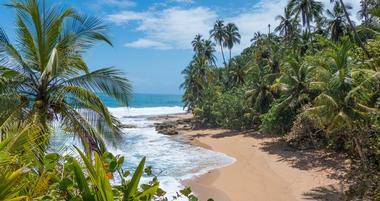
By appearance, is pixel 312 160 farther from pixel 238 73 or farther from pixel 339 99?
pixel 238 73

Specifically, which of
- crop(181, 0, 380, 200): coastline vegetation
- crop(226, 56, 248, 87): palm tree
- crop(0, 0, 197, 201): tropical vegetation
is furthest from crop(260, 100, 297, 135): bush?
crop(226, 56, 248, 87): palm tree

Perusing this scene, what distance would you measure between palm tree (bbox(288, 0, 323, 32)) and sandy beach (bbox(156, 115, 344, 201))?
14.0 m

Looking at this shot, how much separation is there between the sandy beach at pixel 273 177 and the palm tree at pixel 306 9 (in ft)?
45.9

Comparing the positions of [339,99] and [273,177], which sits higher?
[339,99]

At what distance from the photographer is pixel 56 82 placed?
22.0ft

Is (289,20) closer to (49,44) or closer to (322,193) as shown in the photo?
(322,193)

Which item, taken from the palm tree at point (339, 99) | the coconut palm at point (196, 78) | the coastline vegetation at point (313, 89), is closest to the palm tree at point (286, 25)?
the coastline vegetation at point (313, 89)

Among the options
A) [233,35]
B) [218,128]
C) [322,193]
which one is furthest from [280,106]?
[233,35]

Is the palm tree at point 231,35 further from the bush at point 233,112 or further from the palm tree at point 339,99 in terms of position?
the palm tree at point 339,99

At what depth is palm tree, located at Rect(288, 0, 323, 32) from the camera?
33100mm

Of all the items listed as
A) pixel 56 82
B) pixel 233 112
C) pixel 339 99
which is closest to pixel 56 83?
pixel 56 82

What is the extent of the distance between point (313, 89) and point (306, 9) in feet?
53.2

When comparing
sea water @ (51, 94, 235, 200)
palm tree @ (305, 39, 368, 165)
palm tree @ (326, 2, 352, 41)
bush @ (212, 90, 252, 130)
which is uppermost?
palm tree @ (326, 2, 352, 41)

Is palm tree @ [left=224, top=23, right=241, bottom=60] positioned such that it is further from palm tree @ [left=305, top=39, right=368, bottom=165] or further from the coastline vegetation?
palm tree @ [left=305, top=39, right=368, bottom=165]
